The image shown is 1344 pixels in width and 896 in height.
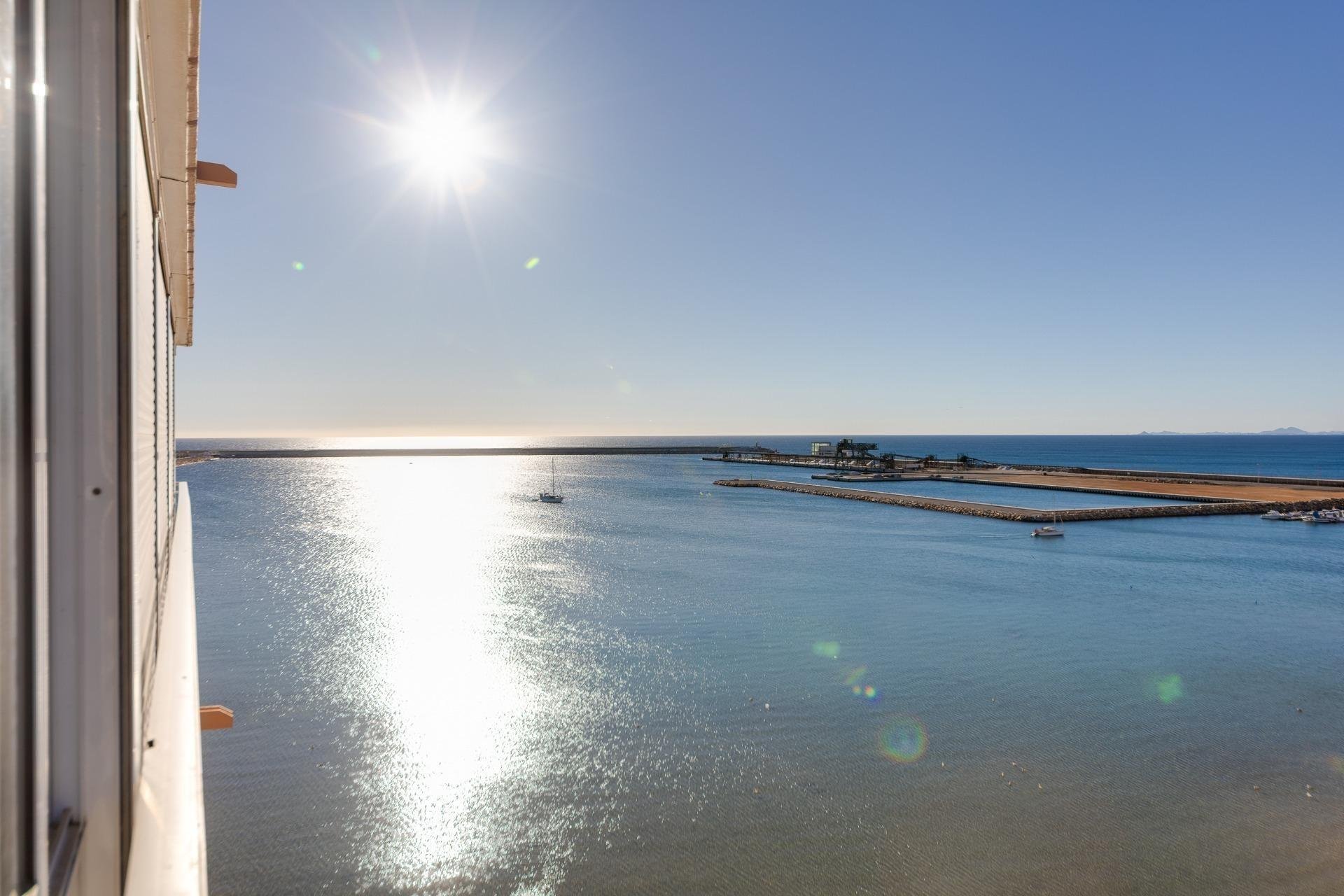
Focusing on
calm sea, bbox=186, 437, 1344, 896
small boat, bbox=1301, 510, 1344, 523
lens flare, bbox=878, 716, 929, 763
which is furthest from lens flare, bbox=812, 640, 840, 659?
small boat, bbox=1301, 510, 1344, 523

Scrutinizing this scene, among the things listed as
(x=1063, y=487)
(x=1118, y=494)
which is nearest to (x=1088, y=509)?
(x=1118, y=494)

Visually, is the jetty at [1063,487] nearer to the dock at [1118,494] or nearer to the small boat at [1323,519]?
the dock at [1118,494]

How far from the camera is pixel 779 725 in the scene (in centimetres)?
1275

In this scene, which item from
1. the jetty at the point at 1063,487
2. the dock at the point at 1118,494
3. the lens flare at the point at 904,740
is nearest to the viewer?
the lens flare at the point at 904,740

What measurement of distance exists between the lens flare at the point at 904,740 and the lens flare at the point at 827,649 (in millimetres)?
3776

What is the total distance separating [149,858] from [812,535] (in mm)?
36613

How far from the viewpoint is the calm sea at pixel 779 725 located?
9016 millimetres

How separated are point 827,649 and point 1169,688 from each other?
7.14 m

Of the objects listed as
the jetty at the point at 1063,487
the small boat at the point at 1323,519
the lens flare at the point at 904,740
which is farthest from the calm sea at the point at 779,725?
the small boat at the point at 1323,519

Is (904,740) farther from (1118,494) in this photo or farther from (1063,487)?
(1063,487)

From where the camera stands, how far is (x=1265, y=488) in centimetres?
5694

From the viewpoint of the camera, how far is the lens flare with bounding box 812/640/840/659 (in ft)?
55.3

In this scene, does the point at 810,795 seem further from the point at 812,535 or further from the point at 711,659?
the point at 812,535

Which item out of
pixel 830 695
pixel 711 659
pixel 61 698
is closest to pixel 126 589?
pixel 61 698
